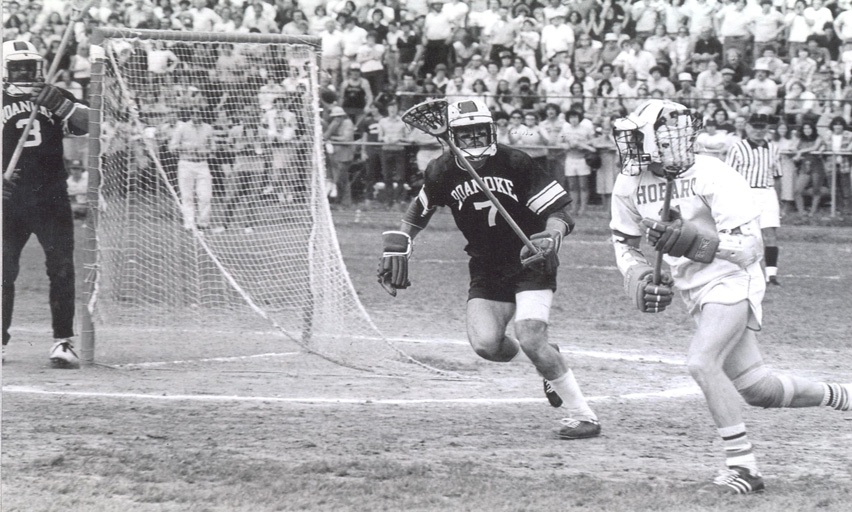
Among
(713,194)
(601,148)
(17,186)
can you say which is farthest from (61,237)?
(601,148)

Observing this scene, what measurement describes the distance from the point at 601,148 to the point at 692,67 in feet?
8.08

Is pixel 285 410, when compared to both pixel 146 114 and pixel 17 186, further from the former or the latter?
pixel 146 114

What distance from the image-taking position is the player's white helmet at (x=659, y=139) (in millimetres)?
5852

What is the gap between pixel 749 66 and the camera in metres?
20.6

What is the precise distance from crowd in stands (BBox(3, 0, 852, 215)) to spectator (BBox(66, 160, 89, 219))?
634 millimetres

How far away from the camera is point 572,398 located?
7.03 metres

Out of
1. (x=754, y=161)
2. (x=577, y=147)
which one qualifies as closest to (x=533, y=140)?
(x=577, y=147)

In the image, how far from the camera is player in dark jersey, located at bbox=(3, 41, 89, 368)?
29.5 feet

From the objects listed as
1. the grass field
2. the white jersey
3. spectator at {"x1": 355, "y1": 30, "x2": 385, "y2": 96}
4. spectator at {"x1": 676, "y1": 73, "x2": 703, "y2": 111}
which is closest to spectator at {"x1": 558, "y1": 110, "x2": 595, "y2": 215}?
spectator at {"x1": 676, "y1": 73, "x2": 703, "y2": 111}

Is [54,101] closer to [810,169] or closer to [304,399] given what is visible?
[304,399]

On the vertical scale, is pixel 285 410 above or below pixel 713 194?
below

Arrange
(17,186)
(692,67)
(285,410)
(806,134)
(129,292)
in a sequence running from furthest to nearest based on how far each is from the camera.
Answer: (692,67) < (806,134) < (129,292) < (17,186) < (285,410)

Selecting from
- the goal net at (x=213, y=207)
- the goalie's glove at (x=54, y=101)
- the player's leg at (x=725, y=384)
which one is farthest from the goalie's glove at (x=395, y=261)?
the goalie's glove at (x=54, y=101)

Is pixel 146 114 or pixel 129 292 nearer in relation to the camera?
pixel 129 292
